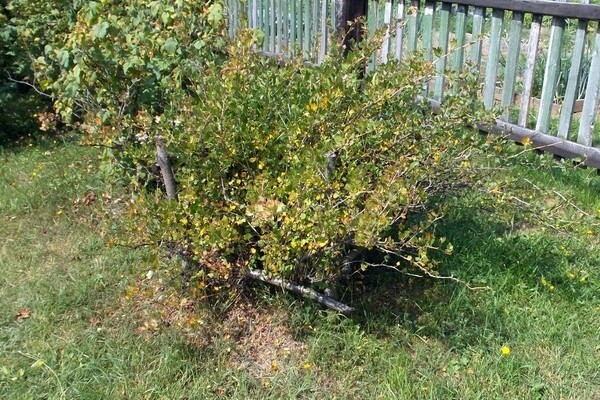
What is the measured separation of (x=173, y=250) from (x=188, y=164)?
39 cm

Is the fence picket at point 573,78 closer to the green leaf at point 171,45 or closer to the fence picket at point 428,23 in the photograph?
the fence picket at point 428,23


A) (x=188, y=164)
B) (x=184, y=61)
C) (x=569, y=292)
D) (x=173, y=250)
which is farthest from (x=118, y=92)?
(x=569, y=292)

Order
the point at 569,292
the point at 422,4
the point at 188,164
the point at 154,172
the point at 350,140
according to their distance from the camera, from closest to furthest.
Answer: the point at 350,140, the point at 188,164, the point at 569,292, the point at 154,172, the point at 422,4

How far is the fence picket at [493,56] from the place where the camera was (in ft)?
12.9

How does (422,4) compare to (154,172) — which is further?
(422,4)

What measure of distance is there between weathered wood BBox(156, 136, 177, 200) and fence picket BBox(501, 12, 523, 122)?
1.94 metres

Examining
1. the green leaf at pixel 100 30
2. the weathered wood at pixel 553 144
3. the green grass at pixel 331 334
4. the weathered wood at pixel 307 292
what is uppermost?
the green leaf at pixel 100 30

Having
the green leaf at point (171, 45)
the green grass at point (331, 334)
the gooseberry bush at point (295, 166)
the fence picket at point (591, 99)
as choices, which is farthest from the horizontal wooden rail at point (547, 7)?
the green leaf at point (171, 45)

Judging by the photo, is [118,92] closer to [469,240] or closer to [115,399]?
[115,399]

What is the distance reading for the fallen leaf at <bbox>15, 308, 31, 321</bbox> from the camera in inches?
130

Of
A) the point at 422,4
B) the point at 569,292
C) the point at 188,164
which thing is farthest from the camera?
the point at 422,4

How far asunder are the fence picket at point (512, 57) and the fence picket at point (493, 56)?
0.08m

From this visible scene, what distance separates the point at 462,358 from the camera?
9.43 ft

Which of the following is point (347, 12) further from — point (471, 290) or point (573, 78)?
point (471, 290)
